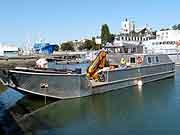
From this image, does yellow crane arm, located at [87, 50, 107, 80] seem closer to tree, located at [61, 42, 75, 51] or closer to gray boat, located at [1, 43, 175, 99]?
gray boat, located at [1, 43, 175, 99]

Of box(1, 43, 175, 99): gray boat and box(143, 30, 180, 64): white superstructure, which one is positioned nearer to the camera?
box(1, 43, 175, 99): gray boat

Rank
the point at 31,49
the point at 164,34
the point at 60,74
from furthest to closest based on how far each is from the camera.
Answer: the point at 31,49 < the point at 164,34 < the point at 60,74

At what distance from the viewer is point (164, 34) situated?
94.5 meters

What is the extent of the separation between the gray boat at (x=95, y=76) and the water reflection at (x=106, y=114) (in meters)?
0.69

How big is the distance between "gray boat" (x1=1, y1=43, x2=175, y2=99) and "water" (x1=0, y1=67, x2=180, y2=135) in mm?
685

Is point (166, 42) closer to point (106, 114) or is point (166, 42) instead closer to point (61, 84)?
point (61, 84)

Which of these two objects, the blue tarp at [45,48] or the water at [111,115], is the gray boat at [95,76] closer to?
the water at [111,115]

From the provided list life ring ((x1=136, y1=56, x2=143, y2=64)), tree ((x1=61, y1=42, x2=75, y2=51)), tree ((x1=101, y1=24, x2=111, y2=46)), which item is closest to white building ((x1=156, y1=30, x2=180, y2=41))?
tree ((x1=101, y1=24, x2=111, y2=46))

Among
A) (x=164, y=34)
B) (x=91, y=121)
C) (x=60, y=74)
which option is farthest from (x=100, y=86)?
(x=164, y=34)

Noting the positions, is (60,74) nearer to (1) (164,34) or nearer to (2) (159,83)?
(2) (159,83)

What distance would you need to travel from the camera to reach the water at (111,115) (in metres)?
15.9

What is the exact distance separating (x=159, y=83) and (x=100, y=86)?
9886mm

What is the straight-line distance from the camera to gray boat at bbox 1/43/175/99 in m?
22.1

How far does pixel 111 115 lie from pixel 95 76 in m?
6.70
